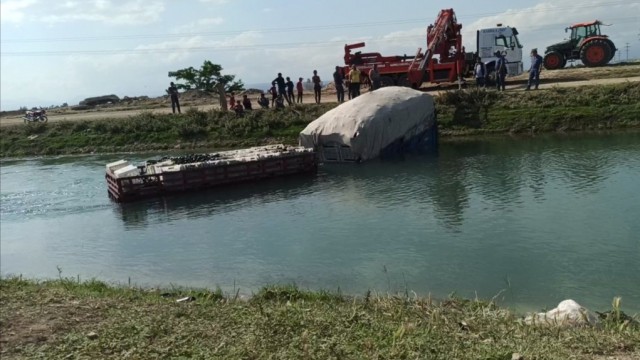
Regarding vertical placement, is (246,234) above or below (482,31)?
below

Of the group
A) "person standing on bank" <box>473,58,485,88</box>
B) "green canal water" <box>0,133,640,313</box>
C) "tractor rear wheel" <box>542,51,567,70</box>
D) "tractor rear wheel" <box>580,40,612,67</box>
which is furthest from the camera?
"tractor rear wheel" <box>542,51,567,70</box>

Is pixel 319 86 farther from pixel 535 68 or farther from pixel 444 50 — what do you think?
pixel 535 68

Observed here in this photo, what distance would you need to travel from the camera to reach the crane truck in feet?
109

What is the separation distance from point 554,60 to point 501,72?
11.3m

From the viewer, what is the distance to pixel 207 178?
22141 mm

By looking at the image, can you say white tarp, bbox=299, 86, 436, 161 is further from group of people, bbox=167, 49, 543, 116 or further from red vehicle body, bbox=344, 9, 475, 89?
red vehicle body, bbox=344, 9, 475, 89

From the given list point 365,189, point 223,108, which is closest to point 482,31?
point 223,108

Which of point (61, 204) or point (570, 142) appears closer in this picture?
point (61, 204)

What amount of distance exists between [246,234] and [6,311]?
726 centimetres

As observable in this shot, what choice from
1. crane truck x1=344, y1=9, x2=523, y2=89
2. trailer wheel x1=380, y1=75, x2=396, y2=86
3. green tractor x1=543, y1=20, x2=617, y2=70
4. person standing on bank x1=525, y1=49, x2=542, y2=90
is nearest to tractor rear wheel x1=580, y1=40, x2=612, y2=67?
green tractor x1=543, y1=20, x2=617, y2=70

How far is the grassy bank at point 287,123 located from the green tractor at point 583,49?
34.9ft

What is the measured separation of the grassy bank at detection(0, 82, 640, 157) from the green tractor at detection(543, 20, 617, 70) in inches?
419

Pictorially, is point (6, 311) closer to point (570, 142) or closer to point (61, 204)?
point (61, 204)

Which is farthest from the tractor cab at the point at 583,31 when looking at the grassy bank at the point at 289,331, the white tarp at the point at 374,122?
the grassy bank at the point at 289,331
